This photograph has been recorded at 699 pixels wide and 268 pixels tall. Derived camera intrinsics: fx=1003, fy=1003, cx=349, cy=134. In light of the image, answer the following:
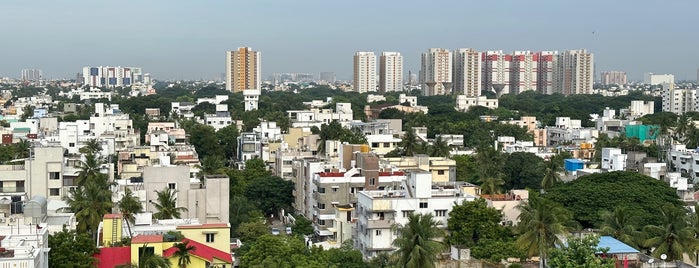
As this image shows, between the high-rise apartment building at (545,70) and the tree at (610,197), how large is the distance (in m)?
112

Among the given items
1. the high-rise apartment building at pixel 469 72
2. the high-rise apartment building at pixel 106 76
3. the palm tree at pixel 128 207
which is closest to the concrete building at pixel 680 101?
the high-rise apartment building at pixel 469 72

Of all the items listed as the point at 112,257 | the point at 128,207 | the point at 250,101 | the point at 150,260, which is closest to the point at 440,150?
the point at 128,207

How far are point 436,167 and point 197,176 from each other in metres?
8.85

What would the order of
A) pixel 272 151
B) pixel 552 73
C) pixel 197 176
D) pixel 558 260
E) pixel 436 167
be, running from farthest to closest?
pixel 552 73, pixel 272 151, pixel 436 167, pixel 197 176, pixel 558 260

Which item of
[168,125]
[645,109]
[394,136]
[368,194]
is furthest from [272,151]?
[645,109]

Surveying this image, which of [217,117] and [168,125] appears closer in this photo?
[168,125]

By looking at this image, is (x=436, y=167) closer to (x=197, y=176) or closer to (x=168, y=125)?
(x=197, y=176)

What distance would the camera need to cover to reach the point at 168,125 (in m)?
60.3

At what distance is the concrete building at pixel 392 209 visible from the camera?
83.0ft

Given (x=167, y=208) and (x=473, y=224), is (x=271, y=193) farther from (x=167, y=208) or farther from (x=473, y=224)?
(x=473, y=224)

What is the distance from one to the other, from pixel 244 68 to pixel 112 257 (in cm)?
11298

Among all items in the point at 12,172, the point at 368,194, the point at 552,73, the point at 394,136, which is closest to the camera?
the point at 368,194

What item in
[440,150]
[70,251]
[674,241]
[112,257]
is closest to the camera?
[70,251]

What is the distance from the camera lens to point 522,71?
457 ft
